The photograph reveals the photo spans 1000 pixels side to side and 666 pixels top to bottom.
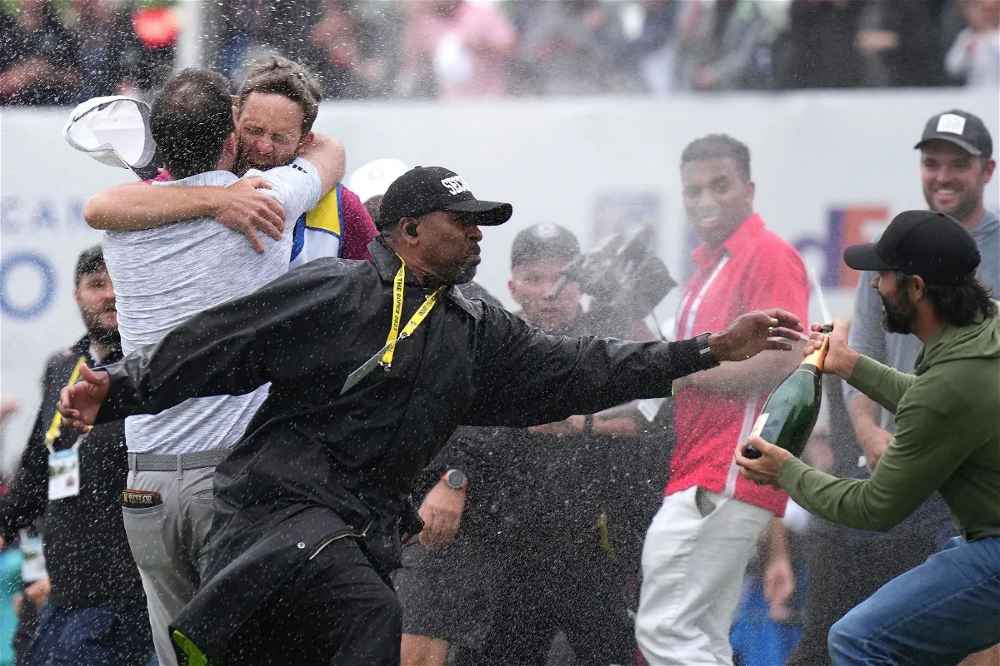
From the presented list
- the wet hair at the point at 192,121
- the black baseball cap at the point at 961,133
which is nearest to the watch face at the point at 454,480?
the wet hair at the point at 192,121

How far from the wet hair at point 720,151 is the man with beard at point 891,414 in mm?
594

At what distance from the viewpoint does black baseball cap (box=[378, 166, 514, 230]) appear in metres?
4.10

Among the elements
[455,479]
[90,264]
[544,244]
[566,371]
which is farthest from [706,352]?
[90,264]

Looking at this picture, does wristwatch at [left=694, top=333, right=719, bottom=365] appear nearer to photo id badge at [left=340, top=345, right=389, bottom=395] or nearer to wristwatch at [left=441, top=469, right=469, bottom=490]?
photo id badge at [left=340, top=345, right=389, bottom=395]

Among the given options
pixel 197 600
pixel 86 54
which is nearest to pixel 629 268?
pixel 197 600

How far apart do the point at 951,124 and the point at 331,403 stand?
2.62m

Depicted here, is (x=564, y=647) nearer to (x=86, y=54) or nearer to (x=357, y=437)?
(x=357, y=437)

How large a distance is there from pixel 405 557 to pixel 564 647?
2.25ft

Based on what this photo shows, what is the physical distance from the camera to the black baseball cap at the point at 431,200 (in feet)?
13.5

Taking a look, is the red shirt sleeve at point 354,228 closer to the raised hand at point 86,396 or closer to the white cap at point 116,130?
the white cap at point 116,130

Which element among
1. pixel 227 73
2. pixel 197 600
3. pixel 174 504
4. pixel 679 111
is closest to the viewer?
pixel 197 600

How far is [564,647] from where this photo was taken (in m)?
5.67

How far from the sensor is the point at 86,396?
380cm

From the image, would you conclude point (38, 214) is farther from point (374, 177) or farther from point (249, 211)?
point (249, 211)
